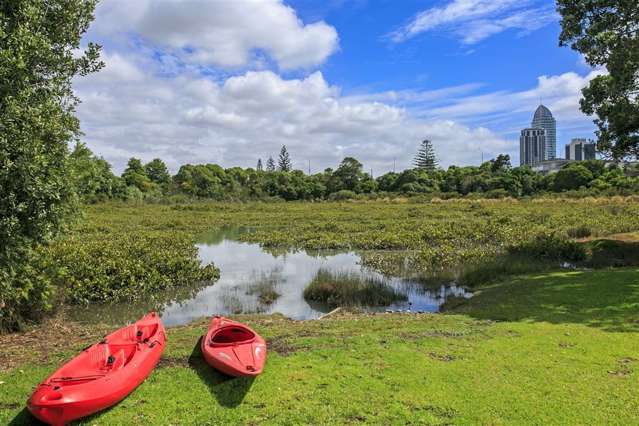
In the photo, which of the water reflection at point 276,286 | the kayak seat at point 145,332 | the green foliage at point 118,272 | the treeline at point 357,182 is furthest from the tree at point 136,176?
the kayak seat at point 145,332

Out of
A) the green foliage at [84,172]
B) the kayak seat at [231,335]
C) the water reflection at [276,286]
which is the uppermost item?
the green foliage at [84,172]

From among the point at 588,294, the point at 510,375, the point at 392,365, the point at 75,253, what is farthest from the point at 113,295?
the point at 588,294

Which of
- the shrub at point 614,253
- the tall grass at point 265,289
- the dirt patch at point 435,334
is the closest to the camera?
the dirt patch at point 435,334

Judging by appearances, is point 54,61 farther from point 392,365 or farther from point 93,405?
point 392,365

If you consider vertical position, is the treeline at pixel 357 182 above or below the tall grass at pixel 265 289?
above

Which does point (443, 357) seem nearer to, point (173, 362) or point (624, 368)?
point (624, 368)

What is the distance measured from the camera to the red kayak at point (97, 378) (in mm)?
5645

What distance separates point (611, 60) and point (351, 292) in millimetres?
10267

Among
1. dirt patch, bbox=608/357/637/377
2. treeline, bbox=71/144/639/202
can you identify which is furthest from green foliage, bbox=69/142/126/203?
treeline, bbox=71/144/639/202

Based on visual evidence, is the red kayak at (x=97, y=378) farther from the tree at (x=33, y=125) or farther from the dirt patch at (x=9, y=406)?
the tree at (x=33, y=125)

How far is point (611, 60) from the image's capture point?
13.6 m

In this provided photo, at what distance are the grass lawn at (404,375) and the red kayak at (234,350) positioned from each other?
0.19 meters

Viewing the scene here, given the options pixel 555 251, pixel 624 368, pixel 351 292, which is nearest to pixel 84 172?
pixel 351 292

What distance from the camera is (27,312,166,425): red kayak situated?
5645mm
